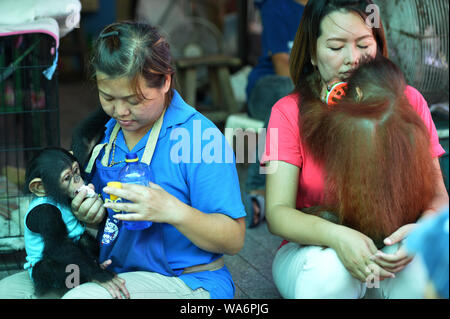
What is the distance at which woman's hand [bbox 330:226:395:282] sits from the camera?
61.2 inches

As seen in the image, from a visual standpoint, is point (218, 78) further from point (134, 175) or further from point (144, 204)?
point (144, 204)

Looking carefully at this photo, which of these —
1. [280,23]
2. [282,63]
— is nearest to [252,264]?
[282,63]

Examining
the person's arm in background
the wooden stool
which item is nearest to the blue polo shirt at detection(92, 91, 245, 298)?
the person's arm in background

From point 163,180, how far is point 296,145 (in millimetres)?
442

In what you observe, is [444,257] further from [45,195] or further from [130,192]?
[45,195]

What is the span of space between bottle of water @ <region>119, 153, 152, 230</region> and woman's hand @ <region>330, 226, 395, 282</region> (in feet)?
1.78

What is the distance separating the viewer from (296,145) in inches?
72.1

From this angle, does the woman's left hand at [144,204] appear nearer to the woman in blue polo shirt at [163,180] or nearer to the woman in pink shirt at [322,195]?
the woman in blue polo shirt at [163,180]

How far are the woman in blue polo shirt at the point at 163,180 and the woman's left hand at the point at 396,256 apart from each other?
40cm

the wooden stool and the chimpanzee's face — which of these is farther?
the wooden stool

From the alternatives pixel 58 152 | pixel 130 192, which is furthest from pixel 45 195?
pixel 130 192

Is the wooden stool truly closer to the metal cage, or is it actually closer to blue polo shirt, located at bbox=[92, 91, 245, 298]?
the metal cage

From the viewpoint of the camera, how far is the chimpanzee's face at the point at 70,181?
1700mm
